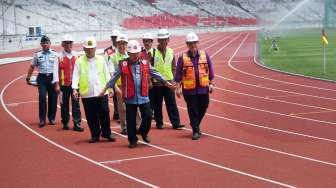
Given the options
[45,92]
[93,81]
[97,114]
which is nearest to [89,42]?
[93,81]

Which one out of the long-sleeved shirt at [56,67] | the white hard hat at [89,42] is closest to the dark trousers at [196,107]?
the white hard hat at [89,42]

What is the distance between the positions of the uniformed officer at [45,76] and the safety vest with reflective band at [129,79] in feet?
10.1

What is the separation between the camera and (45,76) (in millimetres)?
12727

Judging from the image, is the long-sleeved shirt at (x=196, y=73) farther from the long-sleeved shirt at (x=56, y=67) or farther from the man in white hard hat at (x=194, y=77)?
the long-sleeved shirt at (x=56, y=67)

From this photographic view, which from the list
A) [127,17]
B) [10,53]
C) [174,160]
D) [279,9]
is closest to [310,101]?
[174,160]

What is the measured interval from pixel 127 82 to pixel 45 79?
135 inches

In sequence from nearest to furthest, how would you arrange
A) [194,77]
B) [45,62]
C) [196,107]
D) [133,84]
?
[133,84] < [194,77] < [196,107] < [45,62]

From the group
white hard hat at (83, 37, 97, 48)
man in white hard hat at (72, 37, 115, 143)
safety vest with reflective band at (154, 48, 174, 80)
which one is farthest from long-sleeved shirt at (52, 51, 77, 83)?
white hard hat at (83, 37, 97, 48)

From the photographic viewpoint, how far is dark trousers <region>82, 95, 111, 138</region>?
10.5 meters

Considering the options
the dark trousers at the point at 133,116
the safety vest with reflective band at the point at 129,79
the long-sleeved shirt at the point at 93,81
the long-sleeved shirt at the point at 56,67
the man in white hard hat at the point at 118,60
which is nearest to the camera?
the safety vest with reflective band at the point at 129,79

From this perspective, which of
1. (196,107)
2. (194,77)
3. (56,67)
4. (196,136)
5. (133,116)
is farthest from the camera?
(56,67)

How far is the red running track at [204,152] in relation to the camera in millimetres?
7719

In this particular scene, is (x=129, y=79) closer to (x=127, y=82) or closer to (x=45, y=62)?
(x=127, y=82)

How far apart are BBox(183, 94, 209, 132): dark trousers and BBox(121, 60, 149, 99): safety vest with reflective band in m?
1.11
